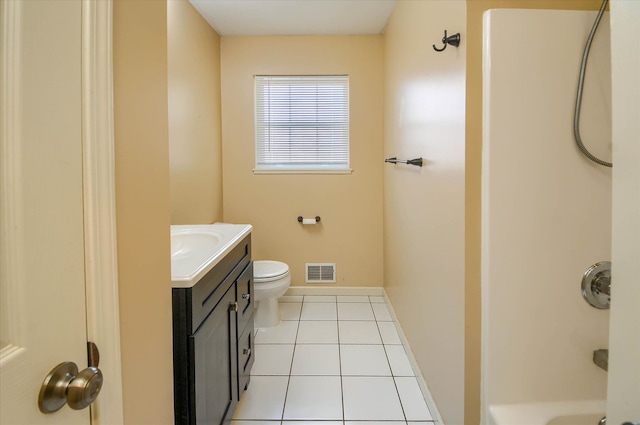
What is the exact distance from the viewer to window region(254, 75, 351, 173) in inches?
124

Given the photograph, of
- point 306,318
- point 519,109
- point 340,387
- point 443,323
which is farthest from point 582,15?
point 306,318

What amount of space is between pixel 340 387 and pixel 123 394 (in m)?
1.47

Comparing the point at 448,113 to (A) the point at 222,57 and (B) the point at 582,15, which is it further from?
(A) the point at 222,57

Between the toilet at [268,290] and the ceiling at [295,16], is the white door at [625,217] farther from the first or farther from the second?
the ceiling at [295,16]

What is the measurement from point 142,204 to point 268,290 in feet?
6.03

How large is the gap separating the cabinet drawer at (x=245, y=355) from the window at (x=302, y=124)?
170cm

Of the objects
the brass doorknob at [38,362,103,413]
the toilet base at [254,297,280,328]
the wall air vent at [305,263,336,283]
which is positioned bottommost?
the toilet base at [254,297,280,328]

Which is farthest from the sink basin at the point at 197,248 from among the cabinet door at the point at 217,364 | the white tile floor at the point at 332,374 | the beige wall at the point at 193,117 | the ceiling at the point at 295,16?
the ceiling at the point at 295,16

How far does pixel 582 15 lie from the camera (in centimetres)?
116

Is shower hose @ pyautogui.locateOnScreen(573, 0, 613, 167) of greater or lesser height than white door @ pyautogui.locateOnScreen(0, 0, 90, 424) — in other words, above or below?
above

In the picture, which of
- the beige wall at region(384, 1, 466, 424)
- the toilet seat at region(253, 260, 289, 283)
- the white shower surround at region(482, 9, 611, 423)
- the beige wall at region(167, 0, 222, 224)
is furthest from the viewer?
the toilet seat at region(253, 260, 289, 283)

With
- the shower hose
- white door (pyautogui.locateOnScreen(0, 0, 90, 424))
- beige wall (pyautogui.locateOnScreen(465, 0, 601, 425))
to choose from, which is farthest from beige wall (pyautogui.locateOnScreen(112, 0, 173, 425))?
the shower hose

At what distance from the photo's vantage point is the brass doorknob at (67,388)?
432mm

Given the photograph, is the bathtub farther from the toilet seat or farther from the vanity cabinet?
the toilet seat
